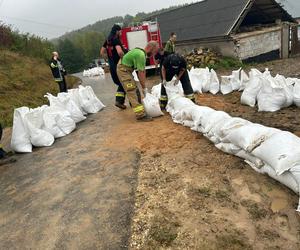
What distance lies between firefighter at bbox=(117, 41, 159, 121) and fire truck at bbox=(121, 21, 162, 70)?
753 cm

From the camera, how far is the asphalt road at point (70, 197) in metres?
2.72

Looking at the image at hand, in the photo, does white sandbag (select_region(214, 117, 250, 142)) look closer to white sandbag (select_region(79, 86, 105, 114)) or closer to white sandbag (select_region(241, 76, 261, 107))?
white sandbag (select_region(241, 76, 261, 107))

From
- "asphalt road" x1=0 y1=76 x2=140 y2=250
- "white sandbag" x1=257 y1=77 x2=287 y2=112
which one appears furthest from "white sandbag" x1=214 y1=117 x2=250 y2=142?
"white sandbag" x1=257 y1=77 x2=287 y2=112

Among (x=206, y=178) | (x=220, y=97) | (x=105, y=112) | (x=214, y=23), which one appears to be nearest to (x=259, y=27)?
(x=214, y=23)

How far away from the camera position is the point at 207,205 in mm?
2875

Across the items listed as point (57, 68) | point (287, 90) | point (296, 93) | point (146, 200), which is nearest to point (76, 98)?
point (57, 68)

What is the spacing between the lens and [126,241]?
255cm

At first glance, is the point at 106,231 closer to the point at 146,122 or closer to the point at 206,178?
the point at 206,178

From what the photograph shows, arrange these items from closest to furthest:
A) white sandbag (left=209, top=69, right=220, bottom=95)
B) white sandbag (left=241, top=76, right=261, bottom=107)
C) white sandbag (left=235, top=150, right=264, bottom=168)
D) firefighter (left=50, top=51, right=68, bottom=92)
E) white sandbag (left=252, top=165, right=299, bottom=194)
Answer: white sandbag (left=252, top=165, right=299, bottom=194), white sandbag (left=235, top=150, right=264, bottom=168), white sandbag (left=241, top=76, right=261, bottom=107), white sandbag (left=209, top=69, right=220, bottom=95), firefighter (left=50, top=51, right=68, bottom=92)

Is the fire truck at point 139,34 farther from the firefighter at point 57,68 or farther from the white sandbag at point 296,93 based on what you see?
the white sandbag at point 296,93

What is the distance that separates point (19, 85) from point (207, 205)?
10.2 metres

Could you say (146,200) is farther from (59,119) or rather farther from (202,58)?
A: (202,58)

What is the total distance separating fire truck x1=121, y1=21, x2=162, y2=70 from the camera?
13.5 meters

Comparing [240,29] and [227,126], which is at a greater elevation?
[240,29]
